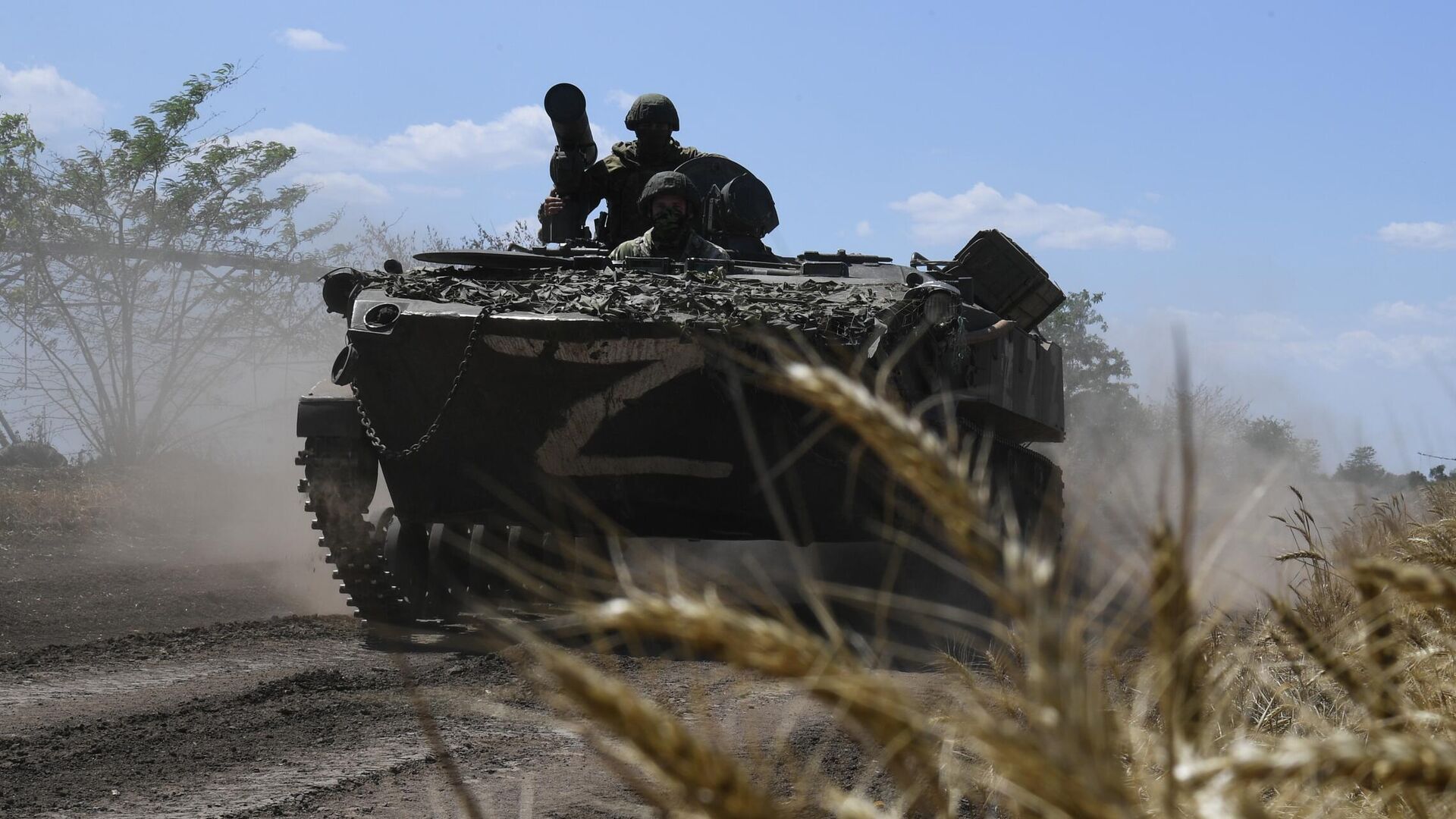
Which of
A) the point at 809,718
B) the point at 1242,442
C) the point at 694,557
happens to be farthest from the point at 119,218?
the point at 809,718

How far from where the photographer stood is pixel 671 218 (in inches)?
349

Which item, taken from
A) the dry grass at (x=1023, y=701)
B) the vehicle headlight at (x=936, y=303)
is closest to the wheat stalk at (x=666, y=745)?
the dry grass at (x=1023, y=701)

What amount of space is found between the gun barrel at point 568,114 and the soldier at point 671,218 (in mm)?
1937

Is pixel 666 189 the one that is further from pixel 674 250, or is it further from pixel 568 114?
pixel 568 114

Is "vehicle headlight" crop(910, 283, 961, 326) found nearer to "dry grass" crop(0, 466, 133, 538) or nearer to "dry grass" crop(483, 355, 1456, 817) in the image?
"dry grass" crop(483, 355, 1456, 817)

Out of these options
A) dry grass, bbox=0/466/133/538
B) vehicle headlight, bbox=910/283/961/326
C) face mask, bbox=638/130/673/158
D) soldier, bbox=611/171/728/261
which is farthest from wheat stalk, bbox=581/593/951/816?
dry grass, bbox=0/466/133/538

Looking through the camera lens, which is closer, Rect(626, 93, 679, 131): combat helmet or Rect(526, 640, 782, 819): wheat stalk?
Rect(526, 640, 782, 819): wheat stalk

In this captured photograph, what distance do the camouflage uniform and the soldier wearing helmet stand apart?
129 centimetres

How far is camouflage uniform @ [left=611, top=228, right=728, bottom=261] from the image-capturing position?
8953 millimetres

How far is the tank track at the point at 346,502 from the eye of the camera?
7.85 metres

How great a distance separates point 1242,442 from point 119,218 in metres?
15.5

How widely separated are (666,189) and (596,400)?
2.04 m

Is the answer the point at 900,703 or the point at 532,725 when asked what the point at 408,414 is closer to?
the point at 532,725

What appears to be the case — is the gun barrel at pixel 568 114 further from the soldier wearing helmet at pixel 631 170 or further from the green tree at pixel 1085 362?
the green tree at pixel 1085 362
